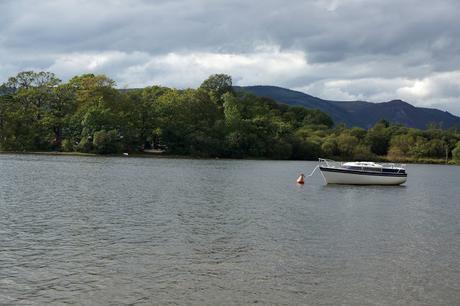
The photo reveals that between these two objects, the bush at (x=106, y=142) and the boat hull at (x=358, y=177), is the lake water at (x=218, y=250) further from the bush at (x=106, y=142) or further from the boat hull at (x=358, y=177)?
the bush at (x=106, y=142)

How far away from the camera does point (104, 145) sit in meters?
140

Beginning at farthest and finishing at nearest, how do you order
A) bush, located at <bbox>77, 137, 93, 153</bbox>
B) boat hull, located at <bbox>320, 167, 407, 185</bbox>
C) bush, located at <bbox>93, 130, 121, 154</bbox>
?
bush, located at <bbox>77, 137, 93, 153</bbox> → bush, located at <bbox>93, 130, 121, 154</bbox> → boat hull, located at <bbox>320, 167, 407, 185</bbox>

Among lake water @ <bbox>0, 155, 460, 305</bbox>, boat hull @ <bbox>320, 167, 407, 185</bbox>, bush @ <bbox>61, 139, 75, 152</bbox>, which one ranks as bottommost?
lake water @ <bbox>0, 155, 460, 305</bbox>

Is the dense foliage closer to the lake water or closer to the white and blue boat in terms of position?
the white and blue boat

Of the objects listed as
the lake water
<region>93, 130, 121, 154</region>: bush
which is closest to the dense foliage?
<region>93, 130, 121, 154</region>: bush

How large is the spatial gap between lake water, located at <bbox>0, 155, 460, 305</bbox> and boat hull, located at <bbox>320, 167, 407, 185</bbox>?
2427cm

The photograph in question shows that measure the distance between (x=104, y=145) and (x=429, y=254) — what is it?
121401mm

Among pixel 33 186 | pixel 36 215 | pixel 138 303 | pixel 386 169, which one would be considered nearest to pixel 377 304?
pixel 138 303

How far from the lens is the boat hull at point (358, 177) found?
7438cm

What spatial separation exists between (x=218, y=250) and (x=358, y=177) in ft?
175

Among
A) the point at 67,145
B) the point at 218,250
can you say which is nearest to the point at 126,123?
the point at 67,145

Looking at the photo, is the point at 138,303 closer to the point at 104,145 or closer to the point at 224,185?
the point at 224,185

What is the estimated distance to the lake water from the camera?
19.1 m

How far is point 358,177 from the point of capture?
249ft
